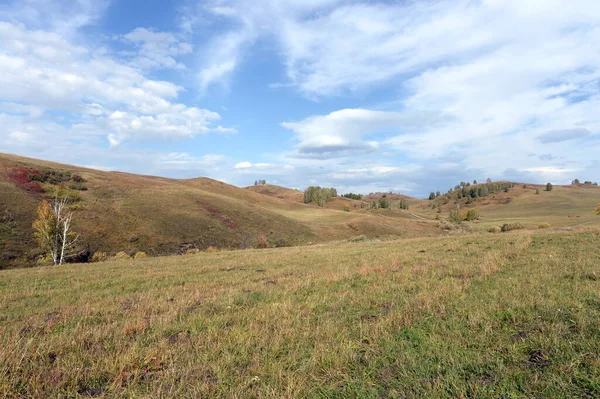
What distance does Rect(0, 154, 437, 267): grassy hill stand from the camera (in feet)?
148

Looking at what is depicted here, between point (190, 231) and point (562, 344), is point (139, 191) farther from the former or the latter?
point (562, 344)

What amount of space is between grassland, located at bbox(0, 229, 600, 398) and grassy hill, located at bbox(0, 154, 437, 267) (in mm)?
39151

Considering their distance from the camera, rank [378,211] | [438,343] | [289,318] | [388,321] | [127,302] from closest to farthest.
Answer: [438,343] → [388,321] → [289,318] → [127,302] → [378,211]

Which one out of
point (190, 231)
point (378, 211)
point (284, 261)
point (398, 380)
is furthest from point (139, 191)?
point (378, 211)

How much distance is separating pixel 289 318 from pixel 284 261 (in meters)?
13.3

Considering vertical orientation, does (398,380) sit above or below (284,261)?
above

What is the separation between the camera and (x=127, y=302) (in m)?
10.6

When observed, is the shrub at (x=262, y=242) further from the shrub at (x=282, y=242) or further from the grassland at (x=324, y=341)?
the grassland at (x=324, y=341)

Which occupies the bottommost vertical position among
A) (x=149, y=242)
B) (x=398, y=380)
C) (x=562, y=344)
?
(x=149, y=242)

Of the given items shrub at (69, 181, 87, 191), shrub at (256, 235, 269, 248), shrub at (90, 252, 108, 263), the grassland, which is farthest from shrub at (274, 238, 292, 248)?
the grassland

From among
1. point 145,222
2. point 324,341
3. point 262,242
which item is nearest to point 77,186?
point 145,222

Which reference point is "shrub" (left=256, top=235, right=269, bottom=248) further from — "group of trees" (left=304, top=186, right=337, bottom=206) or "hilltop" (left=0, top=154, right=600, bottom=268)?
"group of trees" (left=304, top=186, right=337, bottom=206)

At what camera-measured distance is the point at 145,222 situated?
180 ft

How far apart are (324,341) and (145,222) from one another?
55948mm
